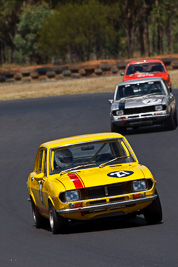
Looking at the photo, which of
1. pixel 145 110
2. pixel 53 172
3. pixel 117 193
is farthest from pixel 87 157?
pixel 145 110

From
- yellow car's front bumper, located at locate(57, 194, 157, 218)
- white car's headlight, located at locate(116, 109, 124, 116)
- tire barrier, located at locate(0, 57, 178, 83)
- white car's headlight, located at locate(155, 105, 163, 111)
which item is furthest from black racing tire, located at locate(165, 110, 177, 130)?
tire barrier, located at locate(0, 57, 178, 83)

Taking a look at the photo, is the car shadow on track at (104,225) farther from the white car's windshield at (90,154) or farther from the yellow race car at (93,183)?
the white car's windshield at (90,154)

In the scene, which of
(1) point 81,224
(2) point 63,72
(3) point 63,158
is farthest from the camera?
(2) point 63,72

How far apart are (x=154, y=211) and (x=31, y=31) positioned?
209 ft

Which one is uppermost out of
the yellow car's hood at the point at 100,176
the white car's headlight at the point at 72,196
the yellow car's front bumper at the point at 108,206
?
the yellow car's hood at the point at 100,176

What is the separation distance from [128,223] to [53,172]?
124 centimetres

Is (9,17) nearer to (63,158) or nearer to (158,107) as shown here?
(158,107)

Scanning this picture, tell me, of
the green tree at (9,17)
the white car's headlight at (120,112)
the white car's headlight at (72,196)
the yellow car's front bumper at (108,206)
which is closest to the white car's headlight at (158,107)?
the white car's headlight at (120,112)

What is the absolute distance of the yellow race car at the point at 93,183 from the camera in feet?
29.7

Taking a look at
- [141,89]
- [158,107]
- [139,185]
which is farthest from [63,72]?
[139,185]

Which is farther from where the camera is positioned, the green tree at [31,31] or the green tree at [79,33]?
the green tree at [31,31]

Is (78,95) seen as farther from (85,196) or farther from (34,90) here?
(85,196)

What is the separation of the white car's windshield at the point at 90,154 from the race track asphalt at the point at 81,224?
34.4 inches

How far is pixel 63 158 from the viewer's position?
10141 mm
